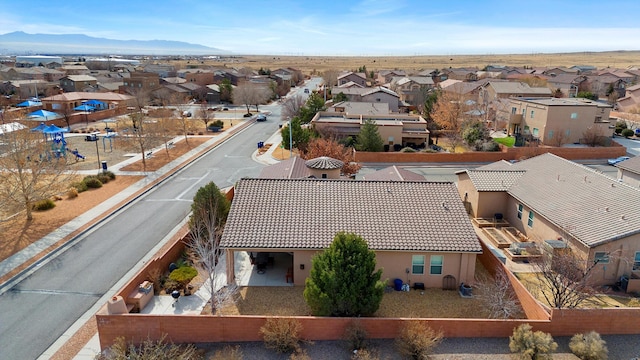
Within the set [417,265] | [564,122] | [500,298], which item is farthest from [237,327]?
[564,122]

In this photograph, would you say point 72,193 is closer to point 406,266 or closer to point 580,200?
point 406,266

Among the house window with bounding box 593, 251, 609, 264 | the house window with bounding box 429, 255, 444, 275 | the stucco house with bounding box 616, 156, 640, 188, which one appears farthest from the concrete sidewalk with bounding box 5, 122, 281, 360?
the stucco house with bounding box 616, 156, 640, 188

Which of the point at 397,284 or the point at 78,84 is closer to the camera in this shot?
the point at 397,284

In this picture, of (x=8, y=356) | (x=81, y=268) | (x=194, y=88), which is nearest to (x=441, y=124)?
(x=81, y=268)

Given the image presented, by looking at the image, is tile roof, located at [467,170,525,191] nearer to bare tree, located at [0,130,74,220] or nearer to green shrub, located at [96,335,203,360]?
green shrub, located at [96,335,203,360]

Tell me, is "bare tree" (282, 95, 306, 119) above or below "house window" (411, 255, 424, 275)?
above

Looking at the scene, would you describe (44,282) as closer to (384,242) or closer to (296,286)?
(296,286)
